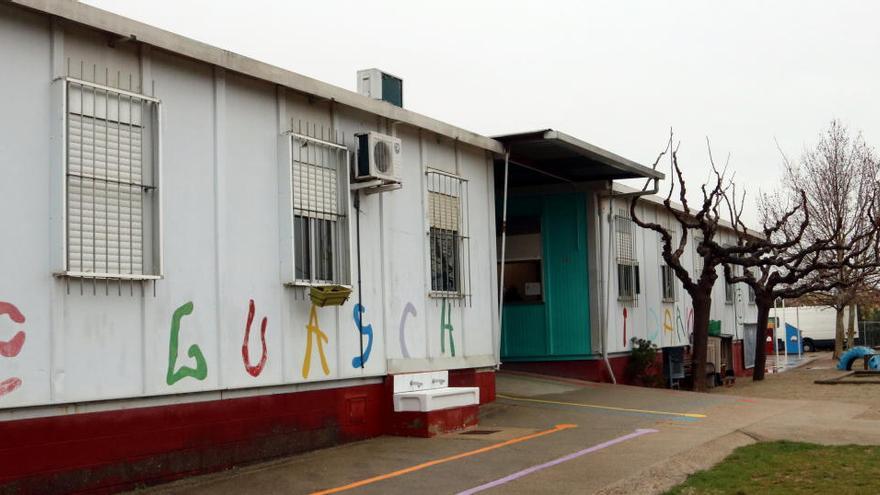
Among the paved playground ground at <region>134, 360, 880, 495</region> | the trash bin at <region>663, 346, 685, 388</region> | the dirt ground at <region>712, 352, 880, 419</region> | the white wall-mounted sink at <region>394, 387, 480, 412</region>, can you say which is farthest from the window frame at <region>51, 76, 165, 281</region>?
the trash bin at <region>663, 346, 685, 388</region>

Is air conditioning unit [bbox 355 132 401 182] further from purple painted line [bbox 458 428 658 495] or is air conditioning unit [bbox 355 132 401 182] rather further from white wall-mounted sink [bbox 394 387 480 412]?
purple painted line [bbox 458 428 658 495]

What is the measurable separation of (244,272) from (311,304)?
120 cm

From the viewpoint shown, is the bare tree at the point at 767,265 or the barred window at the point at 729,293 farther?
the barred window at the point at 729,293

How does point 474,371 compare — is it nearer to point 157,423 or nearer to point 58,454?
point 157,423

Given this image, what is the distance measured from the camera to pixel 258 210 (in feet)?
34.8

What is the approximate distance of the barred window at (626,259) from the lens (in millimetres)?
20656

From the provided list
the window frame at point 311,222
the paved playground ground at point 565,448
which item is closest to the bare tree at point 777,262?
the paved playground ground at point 565,448

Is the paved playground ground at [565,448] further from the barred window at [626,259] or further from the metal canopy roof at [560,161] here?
the barred window at [626,259]

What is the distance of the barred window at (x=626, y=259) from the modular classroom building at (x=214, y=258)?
5032 mm

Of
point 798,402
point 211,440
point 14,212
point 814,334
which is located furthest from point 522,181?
point 814,334

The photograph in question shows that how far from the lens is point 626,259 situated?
21094mm

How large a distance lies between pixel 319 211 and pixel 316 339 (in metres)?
1.56

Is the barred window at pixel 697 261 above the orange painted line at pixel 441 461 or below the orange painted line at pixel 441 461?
above

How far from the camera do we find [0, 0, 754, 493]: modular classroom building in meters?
8.15
